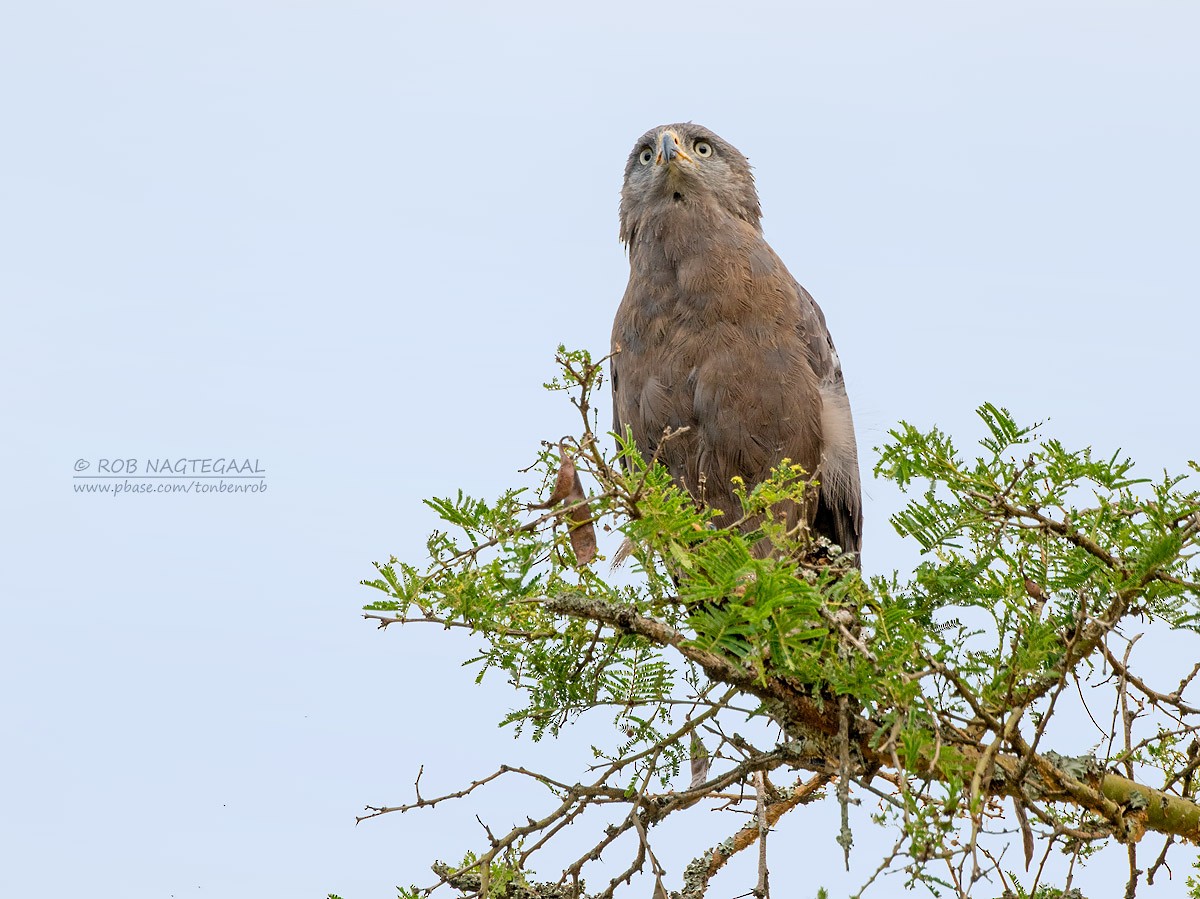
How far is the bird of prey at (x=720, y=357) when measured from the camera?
4848 millimetres

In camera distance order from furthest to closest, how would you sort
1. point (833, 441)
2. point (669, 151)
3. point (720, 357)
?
1. point (669, 151)
2. point (833, 441)
3. point (720, 357)

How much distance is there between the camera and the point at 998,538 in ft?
9.27

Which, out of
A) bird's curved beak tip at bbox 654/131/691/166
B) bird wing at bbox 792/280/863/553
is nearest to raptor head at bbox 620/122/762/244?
bird's curved beak tip at bbox 654/131/691/166

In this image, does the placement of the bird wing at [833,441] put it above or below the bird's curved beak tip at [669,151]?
below

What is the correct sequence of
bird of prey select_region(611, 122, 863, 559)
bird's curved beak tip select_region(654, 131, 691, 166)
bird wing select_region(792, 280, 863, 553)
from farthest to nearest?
bird's curved beak tip select_region(654, 131, 691, 166), bird wing select_region(792, 280, 863, 553), bird of prey select_region(611, 122, 863, 559)

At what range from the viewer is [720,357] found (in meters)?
4.84

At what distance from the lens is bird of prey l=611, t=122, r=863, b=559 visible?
485cm

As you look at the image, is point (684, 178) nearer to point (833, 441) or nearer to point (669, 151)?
point (669, 151)

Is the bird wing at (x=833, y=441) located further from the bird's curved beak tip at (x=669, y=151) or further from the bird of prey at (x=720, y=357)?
the bird's curved beak tip at (x=669, y=151)

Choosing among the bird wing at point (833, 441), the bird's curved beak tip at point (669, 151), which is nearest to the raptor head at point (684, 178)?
the bird's curved beak tip at point (669, 151)

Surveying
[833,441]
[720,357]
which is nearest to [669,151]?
[720,357]

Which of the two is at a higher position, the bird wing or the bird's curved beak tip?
the bird's curved beak tip

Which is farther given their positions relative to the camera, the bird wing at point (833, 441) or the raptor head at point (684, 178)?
the raptor head at point (684, 178)

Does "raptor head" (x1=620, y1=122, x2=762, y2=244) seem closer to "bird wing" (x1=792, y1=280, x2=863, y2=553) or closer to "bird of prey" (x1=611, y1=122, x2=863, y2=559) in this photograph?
"bird of prey" (x1=611, y1=122, x2=863, y2=559)
